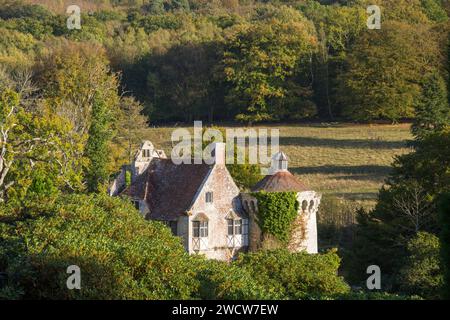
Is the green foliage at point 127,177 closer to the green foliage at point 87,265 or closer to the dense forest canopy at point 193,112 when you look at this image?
the dense forest canopy at point 193,112

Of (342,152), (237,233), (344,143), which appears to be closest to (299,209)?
(237,233)

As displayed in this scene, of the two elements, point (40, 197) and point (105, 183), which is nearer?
point (40, 197)

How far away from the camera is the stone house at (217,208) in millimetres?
49188

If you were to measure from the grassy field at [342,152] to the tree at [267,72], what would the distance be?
308 cm

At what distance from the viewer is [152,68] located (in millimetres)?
99125

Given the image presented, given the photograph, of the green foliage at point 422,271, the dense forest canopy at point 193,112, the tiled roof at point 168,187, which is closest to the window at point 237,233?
the tiled roof at point 168,187

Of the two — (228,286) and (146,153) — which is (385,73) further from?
(228,286)

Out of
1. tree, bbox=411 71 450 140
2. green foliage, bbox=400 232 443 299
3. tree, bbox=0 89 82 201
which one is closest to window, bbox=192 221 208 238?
tree, bbox=0 89 82 201

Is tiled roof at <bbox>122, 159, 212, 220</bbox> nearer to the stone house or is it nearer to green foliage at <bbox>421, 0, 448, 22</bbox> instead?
the stone house

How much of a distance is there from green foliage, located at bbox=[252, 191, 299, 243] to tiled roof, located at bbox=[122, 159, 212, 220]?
3.12 m

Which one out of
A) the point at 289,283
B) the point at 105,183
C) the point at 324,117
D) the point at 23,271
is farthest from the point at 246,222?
the point at 324,117

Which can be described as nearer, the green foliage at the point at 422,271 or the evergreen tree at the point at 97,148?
the green foliage at the point at 422,271
